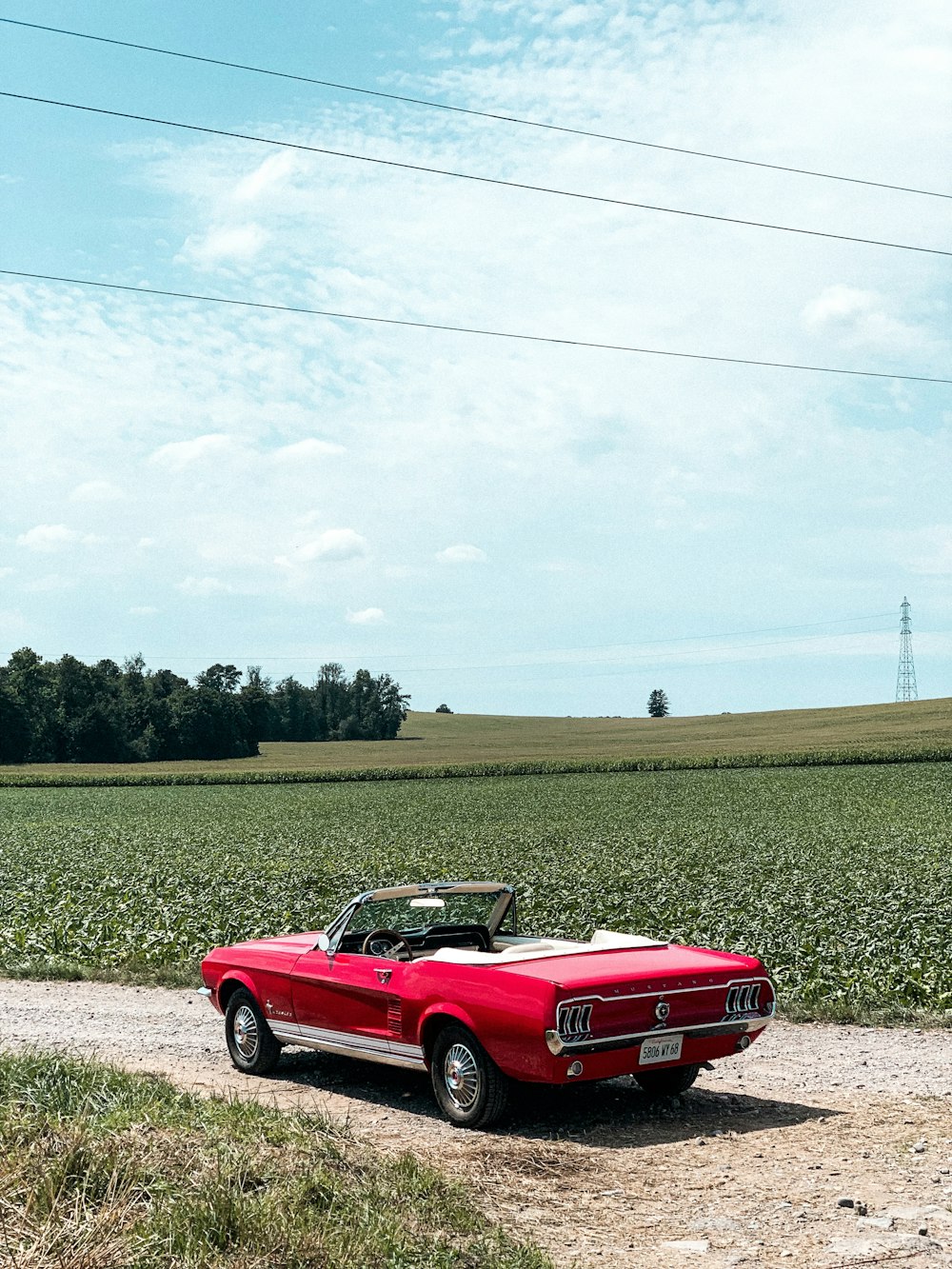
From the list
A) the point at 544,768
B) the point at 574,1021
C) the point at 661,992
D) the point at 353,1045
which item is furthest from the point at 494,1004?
the point at 544,768

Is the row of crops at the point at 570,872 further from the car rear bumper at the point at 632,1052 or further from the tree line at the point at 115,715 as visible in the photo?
the tree line at the point at 115,715

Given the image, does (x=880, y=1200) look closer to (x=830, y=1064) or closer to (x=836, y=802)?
(x=830, y=1064)

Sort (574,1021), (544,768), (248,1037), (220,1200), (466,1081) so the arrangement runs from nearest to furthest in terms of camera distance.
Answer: (220,1200) < (574,1021) < (466,1081) < (248,1037) < (544,768)

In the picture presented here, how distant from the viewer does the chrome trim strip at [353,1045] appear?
830 cm

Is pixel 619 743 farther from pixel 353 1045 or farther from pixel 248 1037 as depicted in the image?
pixel 353 1045

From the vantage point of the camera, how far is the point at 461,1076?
7980mm

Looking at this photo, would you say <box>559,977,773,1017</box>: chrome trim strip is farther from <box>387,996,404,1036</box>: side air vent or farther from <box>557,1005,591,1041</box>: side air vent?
<box>387,996,404,1036</box>: side air vent

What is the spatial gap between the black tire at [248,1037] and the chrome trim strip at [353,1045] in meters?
0.14

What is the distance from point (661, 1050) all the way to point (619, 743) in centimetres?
10512

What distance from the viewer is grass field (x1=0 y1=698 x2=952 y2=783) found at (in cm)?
8012

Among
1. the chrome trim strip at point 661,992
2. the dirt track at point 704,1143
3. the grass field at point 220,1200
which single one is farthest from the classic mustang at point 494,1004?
the grass field at point 220,1200

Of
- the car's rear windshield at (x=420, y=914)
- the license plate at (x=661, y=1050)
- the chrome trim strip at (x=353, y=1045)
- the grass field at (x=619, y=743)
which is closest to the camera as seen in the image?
the license plate at (x=661, y=1050)

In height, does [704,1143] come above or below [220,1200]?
below

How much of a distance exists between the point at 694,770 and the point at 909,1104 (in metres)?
61.7
